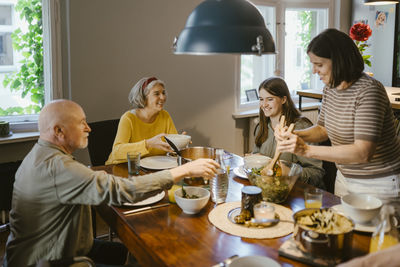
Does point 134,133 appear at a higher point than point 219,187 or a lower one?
higher

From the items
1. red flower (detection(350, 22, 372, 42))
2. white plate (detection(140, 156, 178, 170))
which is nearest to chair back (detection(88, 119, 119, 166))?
white plate (detection(140, 156, 178, 170))

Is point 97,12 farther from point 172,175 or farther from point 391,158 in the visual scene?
point 391,158

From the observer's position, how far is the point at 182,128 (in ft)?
13.0

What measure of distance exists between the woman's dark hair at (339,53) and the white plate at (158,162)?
3.43 ft

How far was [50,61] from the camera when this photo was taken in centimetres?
320

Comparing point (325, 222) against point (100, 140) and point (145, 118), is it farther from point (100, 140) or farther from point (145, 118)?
point (100, 140)

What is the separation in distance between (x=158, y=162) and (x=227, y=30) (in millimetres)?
1168

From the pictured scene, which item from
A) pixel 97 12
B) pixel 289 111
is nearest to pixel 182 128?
pixel 97 12

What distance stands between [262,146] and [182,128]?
1.40m

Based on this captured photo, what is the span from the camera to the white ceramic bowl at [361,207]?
4.85 feet

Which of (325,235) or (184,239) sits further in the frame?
(184,239)

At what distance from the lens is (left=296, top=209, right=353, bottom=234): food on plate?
133 cm

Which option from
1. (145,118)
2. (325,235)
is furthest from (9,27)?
(325,235)

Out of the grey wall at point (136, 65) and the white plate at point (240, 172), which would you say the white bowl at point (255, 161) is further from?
the grey wall at point (136, 65)
